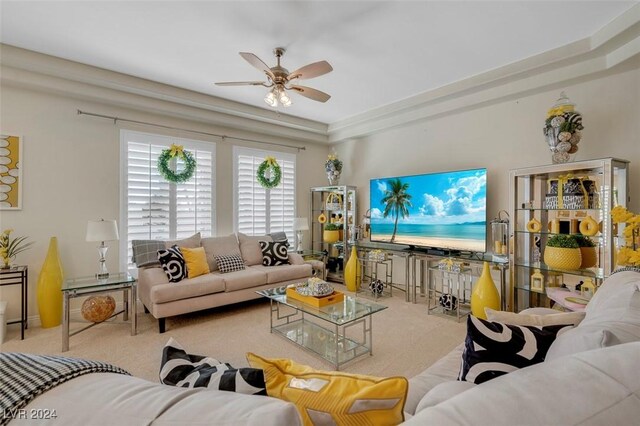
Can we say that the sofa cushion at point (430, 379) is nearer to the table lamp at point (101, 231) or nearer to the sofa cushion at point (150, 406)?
the sofa cushion at point (150, 406)

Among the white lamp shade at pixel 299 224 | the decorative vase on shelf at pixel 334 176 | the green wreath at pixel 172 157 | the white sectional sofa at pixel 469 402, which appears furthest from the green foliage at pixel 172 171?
the white sectional sofa at pixel 469 402

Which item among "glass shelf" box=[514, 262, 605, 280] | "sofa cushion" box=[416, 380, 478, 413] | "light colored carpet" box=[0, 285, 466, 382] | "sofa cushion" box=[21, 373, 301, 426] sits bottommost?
"light colored carpet" box=[0, 285, 466, 382]

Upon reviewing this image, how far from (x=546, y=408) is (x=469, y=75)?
12.0ft

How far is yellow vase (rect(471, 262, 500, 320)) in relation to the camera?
3.15 metres

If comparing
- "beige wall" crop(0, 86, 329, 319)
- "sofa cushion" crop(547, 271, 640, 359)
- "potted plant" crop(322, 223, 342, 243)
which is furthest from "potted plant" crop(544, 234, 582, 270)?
"beige wall" crop(0, 86, 329, 319)

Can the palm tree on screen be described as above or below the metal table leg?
above

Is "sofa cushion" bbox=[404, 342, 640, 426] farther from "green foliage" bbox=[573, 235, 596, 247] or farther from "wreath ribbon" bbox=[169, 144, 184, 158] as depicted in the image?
"wreath ribbon" bbox=[169, 144, 184, 158]

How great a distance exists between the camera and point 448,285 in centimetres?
391

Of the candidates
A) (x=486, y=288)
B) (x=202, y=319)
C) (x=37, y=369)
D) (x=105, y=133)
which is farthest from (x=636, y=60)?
(x=105, y=133)

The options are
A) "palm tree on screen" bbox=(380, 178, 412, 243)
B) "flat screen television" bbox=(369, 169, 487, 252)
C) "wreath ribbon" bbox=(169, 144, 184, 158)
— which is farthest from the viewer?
"palm tree on screen" bbox=(380, 178, 412, 243)

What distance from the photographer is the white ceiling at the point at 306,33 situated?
2264mm

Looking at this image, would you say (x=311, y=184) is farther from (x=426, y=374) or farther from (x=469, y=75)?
(x=426, y=374)

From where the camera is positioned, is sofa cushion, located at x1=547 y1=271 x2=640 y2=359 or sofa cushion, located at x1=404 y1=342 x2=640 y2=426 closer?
sofa cushion, located at x1=404 y1=342 x2=640 y2=426

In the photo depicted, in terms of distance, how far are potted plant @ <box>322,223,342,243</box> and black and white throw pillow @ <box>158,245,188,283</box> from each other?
2.48 m
